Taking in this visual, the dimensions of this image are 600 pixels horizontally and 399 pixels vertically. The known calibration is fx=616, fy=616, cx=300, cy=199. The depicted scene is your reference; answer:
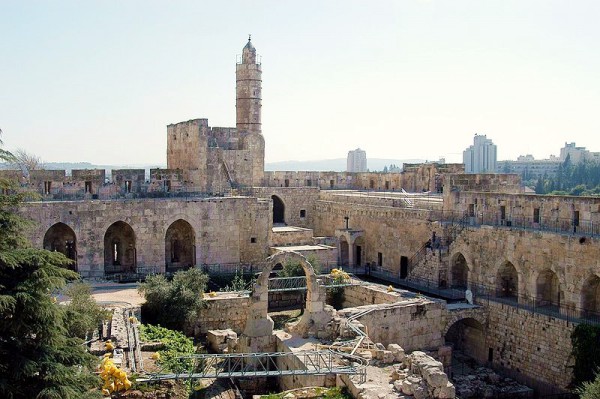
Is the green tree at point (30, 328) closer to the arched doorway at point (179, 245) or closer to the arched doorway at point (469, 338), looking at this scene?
the arched doorway at point (469, 338)

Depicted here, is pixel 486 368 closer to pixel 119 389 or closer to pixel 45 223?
pixel 119 389

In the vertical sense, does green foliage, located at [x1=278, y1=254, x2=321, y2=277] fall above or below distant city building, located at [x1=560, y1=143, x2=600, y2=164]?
below

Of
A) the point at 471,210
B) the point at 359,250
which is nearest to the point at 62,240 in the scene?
the point at 359,250

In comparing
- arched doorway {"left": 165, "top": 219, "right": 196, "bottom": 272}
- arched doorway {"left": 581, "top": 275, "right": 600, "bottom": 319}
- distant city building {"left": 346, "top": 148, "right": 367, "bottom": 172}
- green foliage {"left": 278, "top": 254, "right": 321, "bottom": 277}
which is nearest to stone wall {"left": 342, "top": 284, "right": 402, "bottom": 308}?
green foliage {"left": 278, "top": 254, "right": 321, "bottom": 277}

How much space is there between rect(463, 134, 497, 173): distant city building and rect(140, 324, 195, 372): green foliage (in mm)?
140736

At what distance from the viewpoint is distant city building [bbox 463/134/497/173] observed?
499 feet

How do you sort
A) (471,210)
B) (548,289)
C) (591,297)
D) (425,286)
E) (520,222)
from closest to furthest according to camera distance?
1. (591,297)
2. (548,289)
3. (520,222)
4. (471,210)
5. (425,286)

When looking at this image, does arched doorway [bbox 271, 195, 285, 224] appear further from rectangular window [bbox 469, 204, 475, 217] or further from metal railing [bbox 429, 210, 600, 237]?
rectangular window [bbox 469, 204, 475, 217]

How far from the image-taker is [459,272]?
24.5 meters

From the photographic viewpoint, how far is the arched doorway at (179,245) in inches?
1094

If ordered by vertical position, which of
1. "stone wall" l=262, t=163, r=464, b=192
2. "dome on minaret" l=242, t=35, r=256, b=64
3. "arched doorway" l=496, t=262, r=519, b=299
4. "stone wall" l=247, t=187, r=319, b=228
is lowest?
"arched doorway" l=496, t=262, r=519, b=299

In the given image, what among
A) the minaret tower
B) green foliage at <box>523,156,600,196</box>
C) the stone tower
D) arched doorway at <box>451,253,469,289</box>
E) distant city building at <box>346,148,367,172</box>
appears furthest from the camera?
distant city building at <box>346,148,367,172</box>

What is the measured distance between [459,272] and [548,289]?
4147 millimetres

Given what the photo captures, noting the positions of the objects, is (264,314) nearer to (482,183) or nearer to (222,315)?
(222,315)
